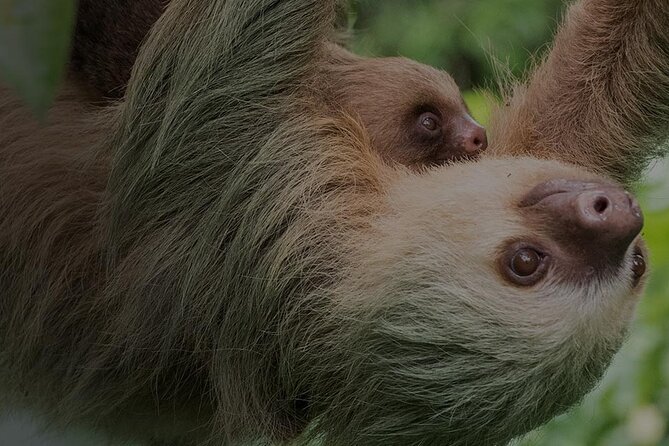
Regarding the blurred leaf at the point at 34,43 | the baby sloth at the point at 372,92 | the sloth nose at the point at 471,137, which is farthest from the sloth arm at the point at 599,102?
the blurred leaf at the point at 34,43

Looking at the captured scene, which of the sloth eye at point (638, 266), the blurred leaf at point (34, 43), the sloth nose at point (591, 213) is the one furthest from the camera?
the sloth eye at point (638, 266)

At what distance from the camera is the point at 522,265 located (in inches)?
102

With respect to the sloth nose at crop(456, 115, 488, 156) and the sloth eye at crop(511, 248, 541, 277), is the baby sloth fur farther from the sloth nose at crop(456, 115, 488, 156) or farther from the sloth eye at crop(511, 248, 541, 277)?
the sloth nose at crop(456, 115, 488, 156)

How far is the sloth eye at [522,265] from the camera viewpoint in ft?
8.49

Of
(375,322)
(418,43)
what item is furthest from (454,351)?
(418,43)

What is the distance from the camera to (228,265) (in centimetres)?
282

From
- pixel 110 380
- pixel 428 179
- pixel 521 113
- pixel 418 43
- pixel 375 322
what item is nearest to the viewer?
pixel 375 322

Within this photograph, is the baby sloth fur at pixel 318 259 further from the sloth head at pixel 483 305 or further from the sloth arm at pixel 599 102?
the sloth arm at pixel 599 102

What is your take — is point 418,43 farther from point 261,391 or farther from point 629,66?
point 261,391

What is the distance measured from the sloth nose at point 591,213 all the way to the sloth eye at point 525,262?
0.10m

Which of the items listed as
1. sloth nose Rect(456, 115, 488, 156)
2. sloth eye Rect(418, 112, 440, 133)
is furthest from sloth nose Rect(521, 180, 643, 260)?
sloth eye Rect(418, 112, 440, 133)

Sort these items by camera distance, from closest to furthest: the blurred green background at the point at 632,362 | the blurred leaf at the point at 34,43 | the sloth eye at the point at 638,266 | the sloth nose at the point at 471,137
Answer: the blurred leaf at the point at 34,43, the sloth eye at the point at 638,266, the sloth nose at the point at 471,137, the blurred green background at the point at 632,362

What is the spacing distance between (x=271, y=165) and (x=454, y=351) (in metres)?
0.80

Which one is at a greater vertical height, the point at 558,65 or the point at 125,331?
the point at 558,65
